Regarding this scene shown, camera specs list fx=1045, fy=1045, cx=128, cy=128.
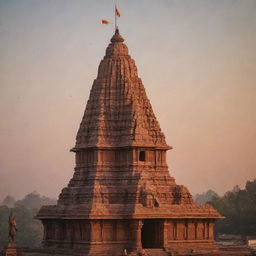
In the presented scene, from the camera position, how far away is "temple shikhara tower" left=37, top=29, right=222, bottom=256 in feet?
185

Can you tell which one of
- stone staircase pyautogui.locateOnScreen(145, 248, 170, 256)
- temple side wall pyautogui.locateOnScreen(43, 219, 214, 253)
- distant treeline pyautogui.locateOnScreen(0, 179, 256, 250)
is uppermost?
distant treeline pyautogui.locateOnScreen(0, 179, 256, 250)

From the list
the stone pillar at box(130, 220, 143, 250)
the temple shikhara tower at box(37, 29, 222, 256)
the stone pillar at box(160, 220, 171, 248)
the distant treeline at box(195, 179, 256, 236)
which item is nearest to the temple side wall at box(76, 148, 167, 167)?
the temple shikhara tower at box(37, 29, 222, 256)

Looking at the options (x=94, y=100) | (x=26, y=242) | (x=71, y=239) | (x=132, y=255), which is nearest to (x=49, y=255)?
(x=71, y=239)

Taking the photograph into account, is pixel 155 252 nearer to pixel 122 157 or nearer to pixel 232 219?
pixel 122 157

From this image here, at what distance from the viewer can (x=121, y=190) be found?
5812cm

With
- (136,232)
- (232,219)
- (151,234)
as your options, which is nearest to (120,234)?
(136,232)

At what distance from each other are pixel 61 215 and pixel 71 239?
4.97 feet

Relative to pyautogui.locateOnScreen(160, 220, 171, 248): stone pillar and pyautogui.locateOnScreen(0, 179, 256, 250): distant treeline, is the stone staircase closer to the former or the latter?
pyautogui.locateOnScreen(160, 220, 171, 248): stone pillar

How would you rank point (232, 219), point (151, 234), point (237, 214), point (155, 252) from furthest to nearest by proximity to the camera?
point (237, 214), point (232, 219), point (151, 234), point (155, 252)

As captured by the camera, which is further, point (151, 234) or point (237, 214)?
point (237, 214)

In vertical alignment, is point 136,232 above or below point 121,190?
below

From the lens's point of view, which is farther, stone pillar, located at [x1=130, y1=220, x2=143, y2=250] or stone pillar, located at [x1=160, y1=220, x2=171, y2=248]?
stone pillar, located at [x1=160, y1=220, x2=171, y2=248]

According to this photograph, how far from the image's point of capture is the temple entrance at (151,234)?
5775 cm

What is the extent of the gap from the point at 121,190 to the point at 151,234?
118 inches
